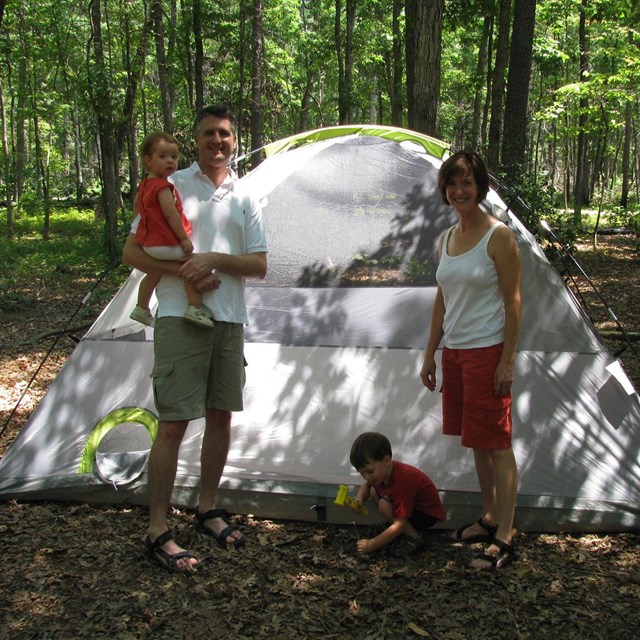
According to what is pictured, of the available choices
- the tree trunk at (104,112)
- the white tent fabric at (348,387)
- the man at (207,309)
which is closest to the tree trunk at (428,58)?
the white tent fabric at (348,387)

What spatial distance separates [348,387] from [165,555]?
3.87 ft

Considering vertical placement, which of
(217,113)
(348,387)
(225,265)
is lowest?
(348,387)

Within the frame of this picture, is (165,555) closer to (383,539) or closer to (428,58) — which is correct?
(383,539)

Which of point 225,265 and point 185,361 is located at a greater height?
point 225,265

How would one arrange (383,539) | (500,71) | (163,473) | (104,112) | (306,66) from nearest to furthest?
(163,473)
(383,539)
(104,112)
(500,71)
(306,66)

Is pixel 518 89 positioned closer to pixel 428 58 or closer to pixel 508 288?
pixel 428 58

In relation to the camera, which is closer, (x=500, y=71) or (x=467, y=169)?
(x=467, y=169)

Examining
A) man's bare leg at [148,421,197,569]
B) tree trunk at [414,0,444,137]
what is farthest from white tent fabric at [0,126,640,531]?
tree trunk at [414,0,444,137]

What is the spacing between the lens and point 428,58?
6.29 m

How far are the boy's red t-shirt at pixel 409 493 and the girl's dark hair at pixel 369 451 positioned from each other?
0.12 meters

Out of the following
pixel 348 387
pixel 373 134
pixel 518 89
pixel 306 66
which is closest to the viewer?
pixel 348 387

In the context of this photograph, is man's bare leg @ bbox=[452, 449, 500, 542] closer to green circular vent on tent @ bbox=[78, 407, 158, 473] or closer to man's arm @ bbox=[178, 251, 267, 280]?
man's arm @ bbox=[178, 251, 267, 280]

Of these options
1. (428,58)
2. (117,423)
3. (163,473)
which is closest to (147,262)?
(163,473)

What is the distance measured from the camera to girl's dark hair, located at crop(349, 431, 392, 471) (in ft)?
9.45
